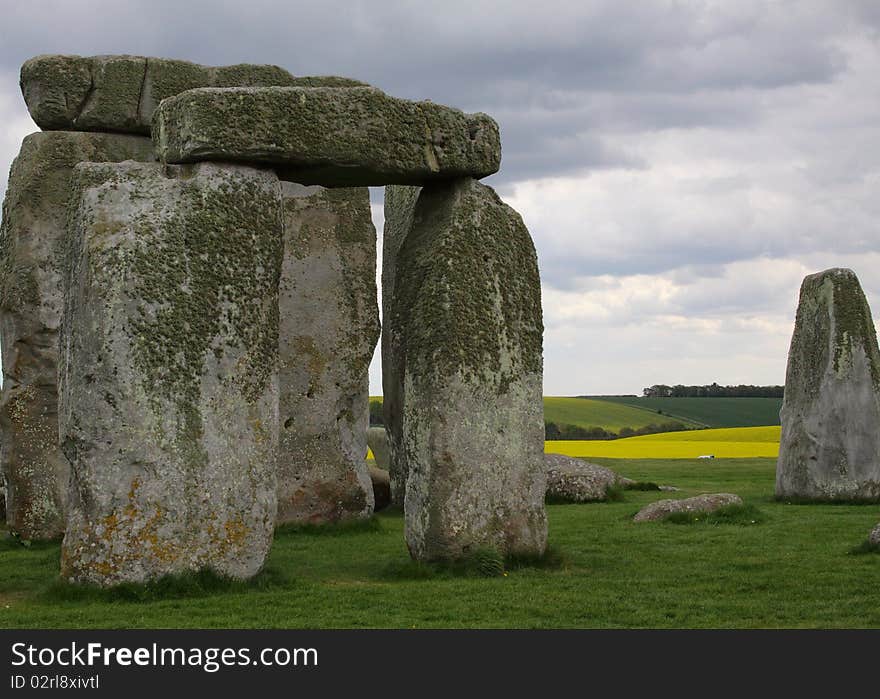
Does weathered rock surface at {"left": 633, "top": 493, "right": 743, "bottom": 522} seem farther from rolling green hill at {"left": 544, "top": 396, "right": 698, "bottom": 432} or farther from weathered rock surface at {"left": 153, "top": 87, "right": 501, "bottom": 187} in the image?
rolling green hill at {"left": 544, "top": 396, "right": 698, "bottom": 432}

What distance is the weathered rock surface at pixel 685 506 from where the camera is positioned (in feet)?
52.6

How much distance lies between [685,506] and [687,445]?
Answer: 2317 cm

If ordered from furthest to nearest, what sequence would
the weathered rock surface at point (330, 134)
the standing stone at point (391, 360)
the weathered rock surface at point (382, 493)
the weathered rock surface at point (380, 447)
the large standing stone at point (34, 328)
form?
the weathered rock surface at point (380, 447) < the weathered rock surface at point (382, 493) < the standing stone at point (391, 360) < the large standing stone at point (34, 328) < the weathered rock surface at point (330, 134)

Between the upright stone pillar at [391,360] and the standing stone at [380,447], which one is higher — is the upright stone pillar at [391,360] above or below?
above

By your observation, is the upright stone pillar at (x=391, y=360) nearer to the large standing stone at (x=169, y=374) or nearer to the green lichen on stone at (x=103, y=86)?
the green lichen on stone at (x=103, y=86)

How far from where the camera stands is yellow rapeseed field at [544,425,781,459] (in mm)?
35156

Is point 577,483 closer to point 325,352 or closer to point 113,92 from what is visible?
point 325,352

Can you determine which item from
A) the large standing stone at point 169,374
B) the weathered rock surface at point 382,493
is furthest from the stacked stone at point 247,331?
the weathered rock surface at point 382,493

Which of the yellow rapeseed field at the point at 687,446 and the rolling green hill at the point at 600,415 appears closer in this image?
the yellow rapeseed field at the point at 687,446

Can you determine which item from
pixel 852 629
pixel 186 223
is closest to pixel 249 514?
pixel 186 223

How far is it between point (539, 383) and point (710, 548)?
287 cm

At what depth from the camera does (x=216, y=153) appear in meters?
10.8

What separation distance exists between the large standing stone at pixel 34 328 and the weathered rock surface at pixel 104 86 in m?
0.35

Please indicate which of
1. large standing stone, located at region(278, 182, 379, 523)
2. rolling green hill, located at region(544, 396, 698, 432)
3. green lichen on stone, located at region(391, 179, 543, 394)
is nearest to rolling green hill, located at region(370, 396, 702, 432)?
rolling green hill, located at region(544, 396, 698, 432)
